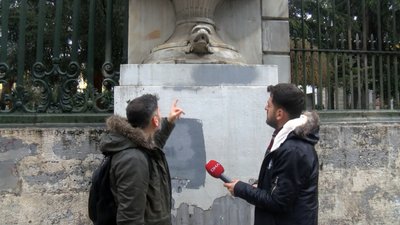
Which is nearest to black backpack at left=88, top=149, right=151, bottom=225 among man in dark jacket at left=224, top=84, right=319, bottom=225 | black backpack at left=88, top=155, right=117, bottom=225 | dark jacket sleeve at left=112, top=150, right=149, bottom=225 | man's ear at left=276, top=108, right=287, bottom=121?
black backpack at left=88, top=155, right=117, bottom=225

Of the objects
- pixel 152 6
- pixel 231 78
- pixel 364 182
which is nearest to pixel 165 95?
pixel 231 78

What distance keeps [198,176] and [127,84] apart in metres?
1.07

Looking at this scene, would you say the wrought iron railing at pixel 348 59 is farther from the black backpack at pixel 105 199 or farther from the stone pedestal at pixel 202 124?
the black backpack at pixel 105 199

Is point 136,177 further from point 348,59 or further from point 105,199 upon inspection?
point 348,59

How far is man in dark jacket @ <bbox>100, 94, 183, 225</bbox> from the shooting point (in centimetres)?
241

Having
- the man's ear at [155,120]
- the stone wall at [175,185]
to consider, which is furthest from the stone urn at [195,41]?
the man's ear at [155,120]

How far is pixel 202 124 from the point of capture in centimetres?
403

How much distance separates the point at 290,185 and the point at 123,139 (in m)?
0.98

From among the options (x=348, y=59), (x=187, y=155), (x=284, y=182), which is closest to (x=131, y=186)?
(x=284, y=182)

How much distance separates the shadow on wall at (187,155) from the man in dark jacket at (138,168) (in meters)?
1.24

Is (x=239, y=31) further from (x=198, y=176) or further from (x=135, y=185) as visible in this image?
(x=135, y=185)

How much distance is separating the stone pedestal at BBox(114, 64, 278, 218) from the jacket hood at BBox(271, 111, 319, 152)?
1.44m

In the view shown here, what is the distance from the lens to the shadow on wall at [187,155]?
4031 mm

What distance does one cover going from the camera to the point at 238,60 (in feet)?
14.7
